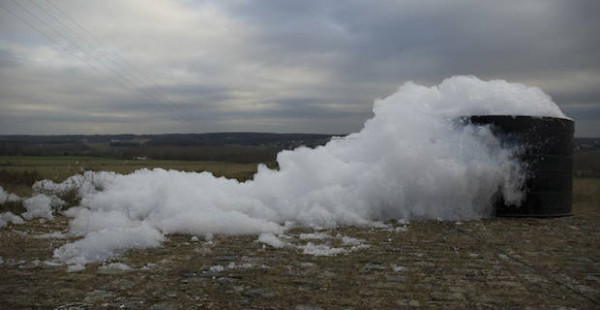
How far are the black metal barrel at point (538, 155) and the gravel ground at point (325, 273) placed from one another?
1791 millimetres

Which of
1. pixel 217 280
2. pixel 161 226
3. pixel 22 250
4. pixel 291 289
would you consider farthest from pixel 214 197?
pixel 291 289

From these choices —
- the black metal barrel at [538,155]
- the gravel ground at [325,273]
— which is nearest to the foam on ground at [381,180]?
the black metal barrel at [538,155]

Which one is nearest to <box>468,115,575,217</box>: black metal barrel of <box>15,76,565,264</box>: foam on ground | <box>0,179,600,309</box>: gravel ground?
<box>15,76,565,264</box>: foam on ground

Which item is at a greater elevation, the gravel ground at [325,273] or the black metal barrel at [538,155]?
the black metal barrel at [538,155]

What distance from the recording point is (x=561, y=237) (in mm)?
7328

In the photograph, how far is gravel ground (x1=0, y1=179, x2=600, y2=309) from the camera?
4.07 meters

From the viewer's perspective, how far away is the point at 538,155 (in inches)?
360

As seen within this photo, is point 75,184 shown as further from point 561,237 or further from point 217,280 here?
point 561,237

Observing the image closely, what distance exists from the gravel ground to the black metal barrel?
1791 millimetres

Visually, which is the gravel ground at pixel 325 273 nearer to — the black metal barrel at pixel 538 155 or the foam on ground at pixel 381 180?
the foam on ground at pixel 381 180

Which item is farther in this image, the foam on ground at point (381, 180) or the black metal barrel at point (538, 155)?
the black metal barrel at point (538, 155)

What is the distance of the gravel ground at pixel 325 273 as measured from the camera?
13.4ft

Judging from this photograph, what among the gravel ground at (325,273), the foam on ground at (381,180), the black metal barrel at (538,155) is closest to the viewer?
the gravel ground at (325,273)

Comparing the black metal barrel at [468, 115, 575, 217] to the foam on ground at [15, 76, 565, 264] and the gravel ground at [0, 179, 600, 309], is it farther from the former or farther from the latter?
the gravel ground at [0, 179, 600, 309]
